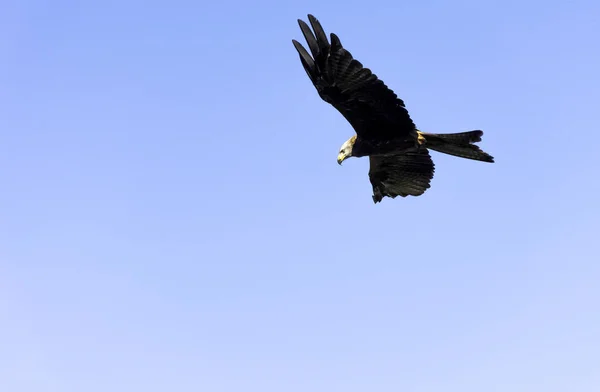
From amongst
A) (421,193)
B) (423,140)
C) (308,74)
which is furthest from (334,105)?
(421,193)

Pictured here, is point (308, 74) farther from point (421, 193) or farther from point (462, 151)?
point (421, 193)

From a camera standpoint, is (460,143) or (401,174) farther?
(401,174)

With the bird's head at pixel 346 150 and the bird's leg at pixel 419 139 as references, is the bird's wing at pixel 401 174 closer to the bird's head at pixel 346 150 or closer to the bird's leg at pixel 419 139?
the bird's leg at pixel 419 139

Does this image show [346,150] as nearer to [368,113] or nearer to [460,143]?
[368,113]

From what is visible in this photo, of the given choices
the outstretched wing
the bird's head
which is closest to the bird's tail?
the outstretched wing

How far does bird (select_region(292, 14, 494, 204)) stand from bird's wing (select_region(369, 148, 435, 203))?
2 cm

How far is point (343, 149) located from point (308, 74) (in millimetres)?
1782

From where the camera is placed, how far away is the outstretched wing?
11039 mm

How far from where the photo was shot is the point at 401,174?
14523 mm

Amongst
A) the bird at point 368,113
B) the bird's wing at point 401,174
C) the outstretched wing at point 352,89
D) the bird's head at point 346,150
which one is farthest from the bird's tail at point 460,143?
the bird's head at point 346,150

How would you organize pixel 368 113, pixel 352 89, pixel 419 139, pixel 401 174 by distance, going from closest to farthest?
pixel 352 89 < pixel 368 113 < pixel 419 139 < pixel 401 174

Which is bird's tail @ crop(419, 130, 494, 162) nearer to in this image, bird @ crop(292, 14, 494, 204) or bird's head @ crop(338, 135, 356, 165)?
bird @ crop(292, 14, 494, 204)

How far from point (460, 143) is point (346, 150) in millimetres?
1889

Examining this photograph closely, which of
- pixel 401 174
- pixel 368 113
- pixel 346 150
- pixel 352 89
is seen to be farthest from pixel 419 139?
pixel 401 174
